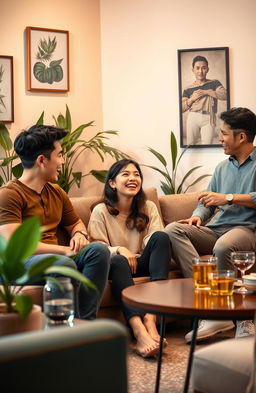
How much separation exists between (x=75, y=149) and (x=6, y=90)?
699mm

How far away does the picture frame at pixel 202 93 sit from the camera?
5.48 m

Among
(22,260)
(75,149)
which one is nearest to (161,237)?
(75,149)

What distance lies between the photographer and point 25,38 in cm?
537

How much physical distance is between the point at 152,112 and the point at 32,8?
1.22m

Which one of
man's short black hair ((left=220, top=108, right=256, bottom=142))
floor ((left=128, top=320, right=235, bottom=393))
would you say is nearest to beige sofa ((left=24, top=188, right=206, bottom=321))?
floor ((left=128, top=320, right=235, bottom=393))

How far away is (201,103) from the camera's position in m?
5.52

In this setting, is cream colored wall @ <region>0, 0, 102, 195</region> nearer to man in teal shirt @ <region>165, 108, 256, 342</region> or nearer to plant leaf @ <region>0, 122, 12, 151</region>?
plant leaf @ <region>0, 122, 12, 151</region>

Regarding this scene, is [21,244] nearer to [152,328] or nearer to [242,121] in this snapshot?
[152,328]

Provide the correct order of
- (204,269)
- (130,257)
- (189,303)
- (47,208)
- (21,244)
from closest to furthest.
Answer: (21,244)
(189,303)
(204,269)
(47,208)
(130,257)

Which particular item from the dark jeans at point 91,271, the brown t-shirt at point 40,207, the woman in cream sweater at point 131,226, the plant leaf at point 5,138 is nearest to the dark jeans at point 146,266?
the woman in cream sweater at point 131,226

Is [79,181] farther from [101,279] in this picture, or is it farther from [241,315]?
[241,315]

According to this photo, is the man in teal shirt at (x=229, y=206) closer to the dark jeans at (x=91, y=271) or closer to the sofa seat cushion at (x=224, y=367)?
the dark jeans at (x=91, y=271)

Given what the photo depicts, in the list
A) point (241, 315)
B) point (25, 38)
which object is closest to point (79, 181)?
point (25, 38)

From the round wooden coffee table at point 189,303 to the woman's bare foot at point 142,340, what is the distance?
65 cm
